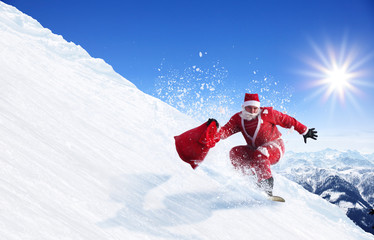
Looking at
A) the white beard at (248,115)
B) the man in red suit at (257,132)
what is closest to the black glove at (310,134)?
the man in red suit at (257,132)

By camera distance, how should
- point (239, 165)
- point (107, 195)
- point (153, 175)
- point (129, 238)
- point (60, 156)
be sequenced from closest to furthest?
point (129, 238)
point (107, 195)
point (60, 156)
point (153, 175)
point (239, 165)

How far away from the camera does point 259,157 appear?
3707 millimetres

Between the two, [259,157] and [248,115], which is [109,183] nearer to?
[259,157]

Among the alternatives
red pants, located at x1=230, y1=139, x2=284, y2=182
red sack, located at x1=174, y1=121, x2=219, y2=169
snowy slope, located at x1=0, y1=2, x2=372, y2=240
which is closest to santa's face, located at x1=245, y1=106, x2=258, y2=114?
red pants, located at x1=230, y1=139, x2=284, y2=182

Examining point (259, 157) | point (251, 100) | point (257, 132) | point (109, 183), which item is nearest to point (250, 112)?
point (251, 100)

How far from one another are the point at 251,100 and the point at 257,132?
1.51 feet

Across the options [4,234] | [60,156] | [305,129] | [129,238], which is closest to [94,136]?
[60,156]

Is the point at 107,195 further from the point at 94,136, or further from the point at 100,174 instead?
the point at 94,136

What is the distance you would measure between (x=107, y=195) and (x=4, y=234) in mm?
1004

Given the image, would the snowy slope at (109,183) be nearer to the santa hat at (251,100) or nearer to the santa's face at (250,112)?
the santa's face at (250,112)

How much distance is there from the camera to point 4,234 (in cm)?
139

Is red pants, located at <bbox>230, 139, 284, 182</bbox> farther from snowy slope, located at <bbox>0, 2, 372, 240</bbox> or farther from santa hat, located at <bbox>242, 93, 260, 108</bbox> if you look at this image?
santa hat, located at <bbox>242, 93, 260, 108</bbox>

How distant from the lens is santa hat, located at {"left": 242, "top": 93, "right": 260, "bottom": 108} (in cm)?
389

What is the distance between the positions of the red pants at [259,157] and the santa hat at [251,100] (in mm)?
589
